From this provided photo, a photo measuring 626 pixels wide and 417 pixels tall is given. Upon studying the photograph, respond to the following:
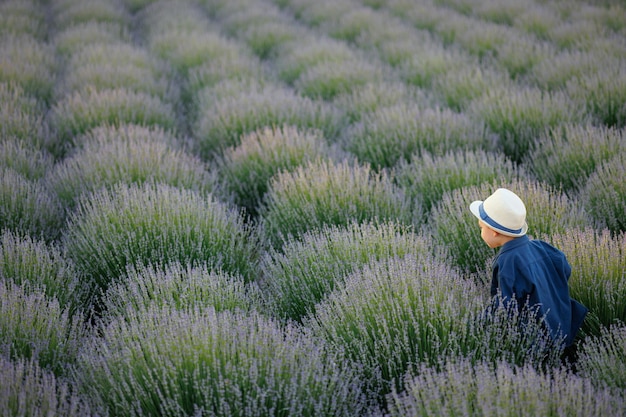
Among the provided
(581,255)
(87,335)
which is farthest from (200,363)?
(581,255)

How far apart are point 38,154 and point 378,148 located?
2572mm

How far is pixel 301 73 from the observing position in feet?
19.4

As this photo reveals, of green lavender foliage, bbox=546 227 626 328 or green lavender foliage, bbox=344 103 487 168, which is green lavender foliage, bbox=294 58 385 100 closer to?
green lavender foliage, bbox=344 103 487 168

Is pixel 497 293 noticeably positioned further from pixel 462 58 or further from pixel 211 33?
pixel 211 33

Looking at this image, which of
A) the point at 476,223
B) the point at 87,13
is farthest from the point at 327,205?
the point at 87,13

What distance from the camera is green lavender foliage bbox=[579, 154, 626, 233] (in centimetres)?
282

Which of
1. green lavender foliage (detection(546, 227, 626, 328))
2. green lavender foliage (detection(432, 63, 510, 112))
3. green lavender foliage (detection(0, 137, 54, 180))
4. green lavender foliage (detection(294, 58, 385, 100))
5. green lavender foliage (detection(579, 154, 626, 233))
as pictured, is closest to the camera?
green lavender foliage (detection(546, 227, 626, 328))

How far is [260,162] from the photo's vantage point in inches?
150

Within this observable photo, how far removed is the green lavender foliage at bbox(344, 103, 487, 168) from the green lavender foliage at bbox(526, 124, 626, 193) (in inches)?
18.3

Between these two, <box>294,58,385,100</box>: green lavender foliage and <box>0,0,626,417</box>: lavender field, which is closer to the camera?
<box>0,0,626,417</box>: lavender field

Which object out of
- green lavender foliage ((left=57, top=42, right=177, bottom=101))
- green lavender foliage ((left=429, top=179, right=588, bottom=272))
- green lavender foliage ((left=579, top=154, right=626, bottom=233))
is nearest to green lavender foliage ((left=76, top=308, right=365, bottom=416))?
green lavender foliage ((left=429, top=179, right=588, bottom=272))

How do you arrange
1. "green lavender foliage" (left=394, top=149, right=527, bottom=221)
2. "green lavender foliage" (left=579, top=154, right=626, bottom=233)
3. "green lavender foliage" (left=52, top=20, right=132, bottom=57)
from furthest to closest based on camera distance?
"green lavender foliage" (left=52, top=20, right=132, bottom=57) < "green lavender foliage" (left=394, top=149, right=527, bottom=221) < "green lavender foliage" (left=579, top=154, right=626, bottom=233)

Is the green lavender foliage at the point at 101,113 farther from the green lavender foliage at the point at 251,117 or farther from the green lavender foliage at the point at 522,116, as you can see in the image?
the green lavender foliage at the point at 522,116

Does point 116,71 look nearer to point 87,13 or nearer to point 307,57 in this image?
point 307,57
